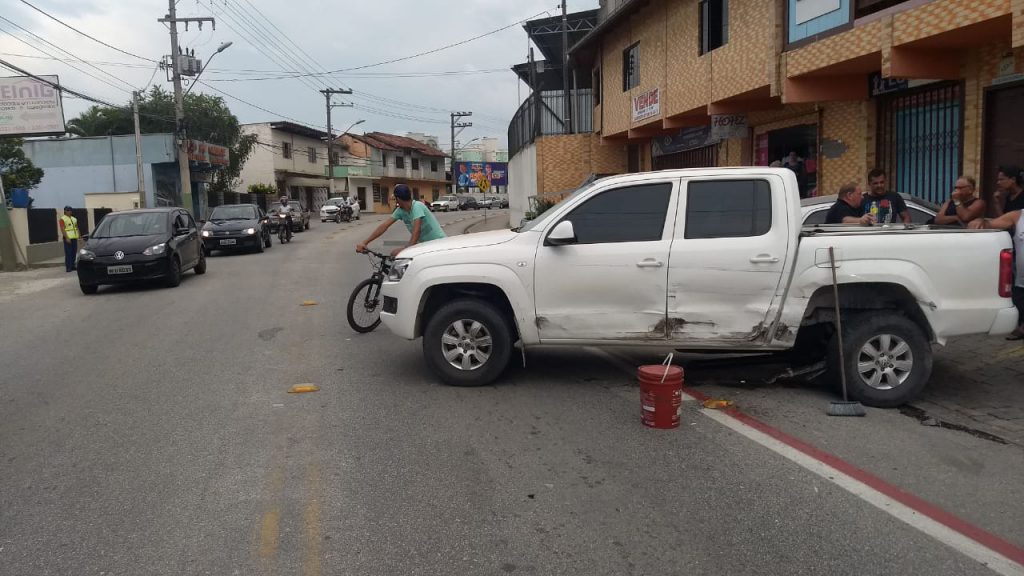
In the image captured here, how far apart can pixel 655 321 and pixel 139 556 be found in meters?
4.23

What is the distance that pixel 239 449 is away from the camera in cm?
553

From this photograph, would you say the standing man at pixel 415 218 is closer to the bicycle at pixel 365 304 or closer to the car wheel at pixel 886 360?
the bicycle at pixel 365 304

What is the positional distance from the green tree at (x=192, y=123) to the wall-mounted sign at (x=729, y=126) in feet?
118

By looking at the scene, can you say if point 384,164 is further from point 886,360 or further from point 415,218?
point 886,360

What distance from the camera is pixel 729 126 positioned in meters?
17.6

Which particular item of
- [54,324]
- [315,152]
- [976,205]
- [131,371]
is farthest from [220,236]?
[315,152]

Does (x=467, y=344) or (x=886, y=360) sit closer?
(x=886, y=360)

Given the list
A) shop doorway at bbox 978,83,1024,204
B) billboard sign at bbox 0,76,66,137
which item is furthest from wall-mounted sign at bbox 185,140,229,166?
shop doorway at bbox 978,83,1024,204

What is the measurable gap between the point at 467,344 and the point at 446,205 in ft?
220

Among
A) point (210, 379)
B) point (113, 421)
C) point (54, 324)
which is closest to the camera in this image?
point (113, 421)

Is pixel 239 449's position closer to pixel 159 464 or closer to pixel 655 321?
pixel 159 464

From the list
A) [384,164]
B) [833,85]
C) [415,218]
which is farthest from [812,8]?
[384,164]

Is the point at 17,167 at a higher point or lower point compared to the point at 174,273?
higher

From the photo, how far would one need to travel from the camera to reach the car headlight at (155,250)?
1480cm
